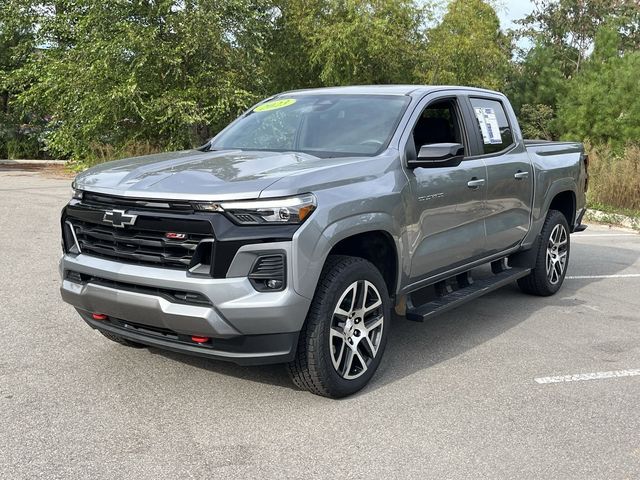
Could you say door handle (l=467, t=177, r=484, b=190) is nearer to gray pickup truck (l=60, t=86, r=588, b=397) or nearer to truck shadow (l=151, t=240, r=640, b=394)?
gray pickup truck (l=60, t=86, r=588, b=397)

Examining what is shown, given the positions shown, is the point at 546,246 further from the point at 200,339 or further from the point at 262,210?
the point at 200,339

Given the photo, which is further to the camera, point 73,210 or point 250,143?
point 250,143

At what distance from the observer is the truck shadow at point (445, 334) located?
4.57 meters

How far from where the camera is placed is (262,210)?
3.66 m

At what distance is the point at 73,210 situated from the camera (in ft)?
13.9

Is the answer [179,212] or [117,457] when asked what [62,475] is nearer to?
[117,457]

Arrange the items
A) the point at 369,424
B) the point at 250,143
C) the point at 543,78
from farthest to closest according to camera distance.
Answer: the point at 543,78, the point at 250,143, the point at 369,424

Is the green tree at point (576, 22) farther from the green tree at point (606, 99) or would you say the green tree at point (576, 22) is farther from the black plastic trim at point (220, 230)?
the black plastic trim at point (220, 230)

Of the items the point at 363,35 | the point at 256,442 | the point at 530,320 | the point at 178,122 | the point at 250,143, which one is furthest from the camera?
the point at 363,35

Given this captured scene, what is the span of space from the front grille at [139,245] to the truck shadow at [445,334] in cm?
104

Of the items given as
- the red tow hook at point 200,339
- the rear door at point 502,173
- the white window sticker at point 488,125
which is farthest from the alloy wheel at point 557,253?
the red tow hook at point 200,339

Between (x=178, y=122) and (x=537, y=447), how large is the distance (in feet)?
54.4

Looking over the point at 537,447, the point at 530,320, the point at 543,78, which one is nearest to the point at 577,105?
the point at 543,78

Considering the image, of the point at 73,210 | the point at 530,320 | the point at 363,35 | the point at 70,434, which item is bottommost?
the point at 530,320
